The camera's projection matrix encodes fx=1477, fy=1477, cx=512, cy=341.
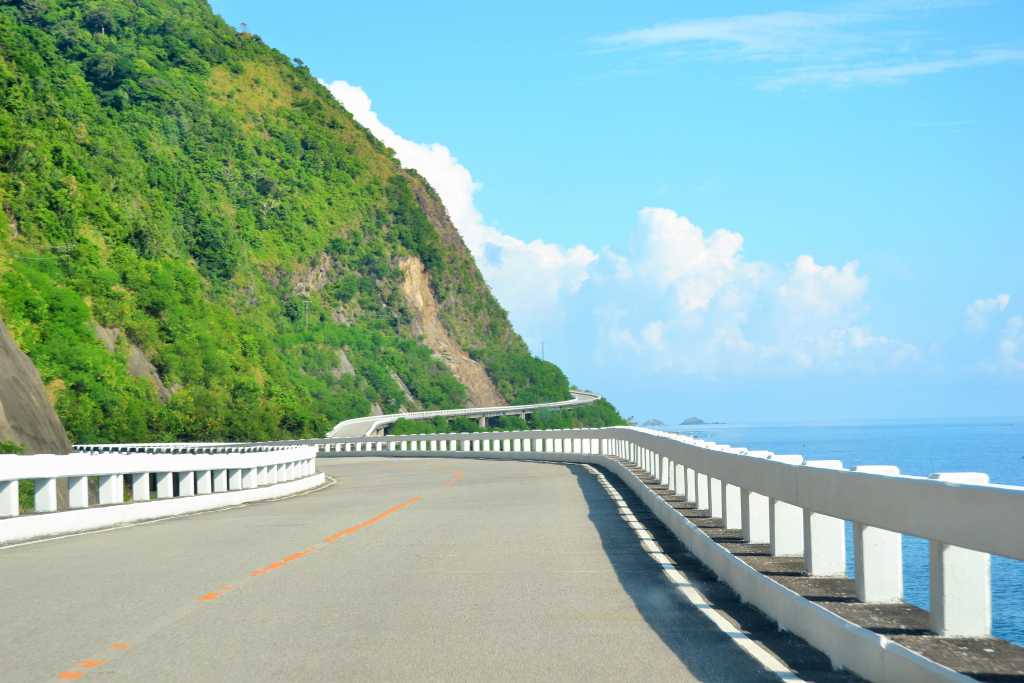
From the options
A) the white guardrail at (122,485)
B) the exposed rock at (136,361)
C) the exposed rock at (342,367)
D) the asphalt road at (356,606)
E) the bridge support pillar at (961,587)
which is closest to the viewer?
the bridge support pillar at (961,587)

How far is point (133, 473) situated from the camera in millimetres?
23922

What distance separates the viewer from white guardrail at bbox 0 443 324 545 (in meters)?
19.0

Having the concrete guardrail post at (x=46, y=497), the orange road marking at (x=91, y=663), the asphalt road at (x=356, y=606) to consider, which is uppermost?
the concrete guardrail post at (x=46, y=497)

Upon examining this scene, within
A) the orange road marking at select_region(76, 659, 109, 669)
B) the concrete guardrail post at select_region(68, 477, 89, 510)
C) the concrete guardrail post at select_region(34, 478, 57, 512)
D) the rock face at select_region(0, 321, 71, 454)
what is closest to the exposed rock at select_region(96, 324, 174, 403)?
the rock face at select_region(0, 321, 71, 454)

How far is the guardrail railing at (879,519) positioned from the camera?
24.1ft

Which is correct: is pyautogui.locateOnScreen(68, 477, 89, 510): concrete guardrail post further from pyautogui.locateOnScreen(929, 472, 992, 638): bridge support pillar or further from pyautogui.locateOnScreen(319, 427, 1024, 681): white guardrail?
pyautogui.locateOnScreen(929, 472, 992, 638): bridge support pillar

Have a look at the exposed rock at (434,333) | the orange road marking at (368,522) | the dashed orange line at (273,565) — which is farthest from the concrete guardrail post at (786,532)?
the exposed rock at (434,333)

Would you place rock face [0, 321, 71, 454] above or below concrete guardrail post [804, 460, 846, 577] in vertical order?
above

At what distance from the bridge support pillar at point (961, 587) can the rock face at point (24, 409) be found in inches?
999

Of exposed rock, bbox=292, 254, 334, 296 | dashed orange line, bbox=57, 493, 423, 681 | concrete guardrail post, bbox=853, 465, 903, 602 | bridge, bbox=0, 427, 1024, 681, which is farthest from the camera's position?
exposed rock, bbox=292, 254, 334, 296

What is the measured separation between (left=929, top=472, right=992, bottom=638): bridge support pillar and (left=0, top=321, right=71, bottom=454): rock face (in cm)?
2538

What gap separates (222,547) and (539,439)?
3727 cm

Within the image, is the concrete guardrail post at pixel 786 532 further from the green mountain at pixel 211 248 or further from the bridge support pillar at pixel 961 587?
the green mountain at pixel 211 248

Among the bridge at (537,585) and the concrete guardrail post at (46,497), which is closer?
the bridge at (537,585)
